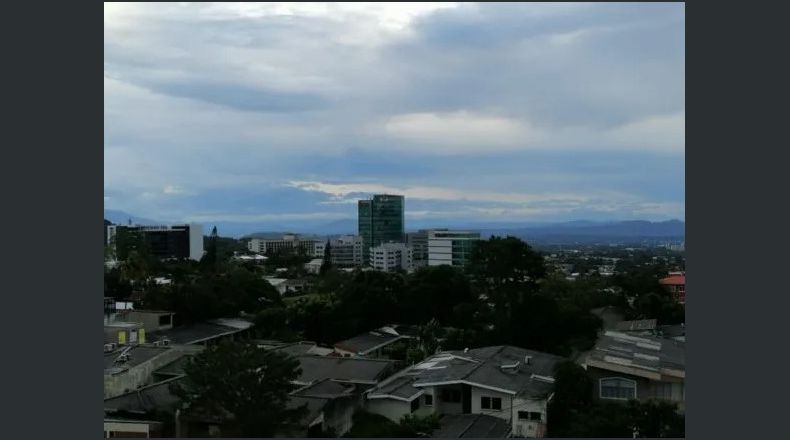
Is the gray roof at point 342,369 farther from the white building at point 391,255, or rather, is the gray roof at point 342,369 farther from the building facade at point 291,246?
the building facade at point 291,246

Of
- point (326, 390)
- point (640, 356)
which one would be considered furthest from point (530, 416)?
point (326, 390)

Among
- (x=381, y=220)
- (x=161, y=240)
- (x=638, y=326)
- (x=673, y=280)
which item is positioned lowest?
(x=638, y=326)

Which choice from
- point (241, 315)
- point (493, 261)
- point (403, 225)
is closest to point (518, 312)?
point (493, 261)

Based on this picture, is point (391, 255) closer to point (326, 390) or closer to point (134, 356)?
point (134, 356)

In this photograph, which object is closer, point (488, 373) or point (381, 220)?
point (488, 373)

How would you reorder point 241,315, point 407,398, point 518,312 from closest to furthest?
point 407,398
point 518,312
point 241,315

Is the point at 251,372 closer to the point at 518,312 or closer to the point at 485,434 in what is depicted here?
the point at 485,434

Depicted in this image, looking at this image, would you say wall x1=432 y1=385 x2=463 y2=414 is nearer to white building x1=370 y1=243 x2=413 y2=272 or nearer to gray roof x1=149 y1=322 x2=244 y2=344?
gray roof x1=149 y1=322 x2=244 y2=344
